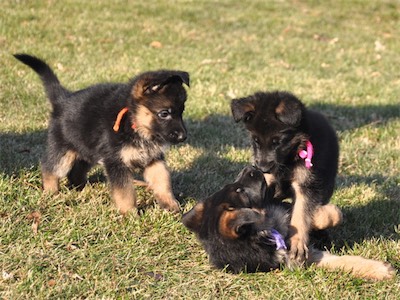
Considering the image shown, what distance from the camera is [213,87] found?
9203mm

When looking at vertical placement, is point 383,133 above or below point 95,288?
below

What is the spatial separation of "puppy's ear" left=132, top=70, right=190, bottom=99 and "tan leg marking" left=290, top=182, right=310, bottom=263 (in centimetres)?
124

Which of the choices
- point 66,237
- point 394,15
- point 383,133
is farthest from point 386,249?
point 394,15

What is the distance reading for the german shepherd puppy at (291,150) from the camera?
436 centimetres

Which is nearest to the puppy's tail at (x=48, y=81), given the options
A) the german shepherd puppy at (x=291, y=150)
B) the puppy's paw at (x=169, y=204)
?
the puppy's paw at (x=169, y=204)

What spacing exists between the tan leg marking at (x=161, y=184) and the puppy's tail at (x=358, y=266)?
4.12ft

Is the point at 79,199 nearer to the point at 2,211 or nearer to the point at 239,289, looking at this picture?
the point at 2,211

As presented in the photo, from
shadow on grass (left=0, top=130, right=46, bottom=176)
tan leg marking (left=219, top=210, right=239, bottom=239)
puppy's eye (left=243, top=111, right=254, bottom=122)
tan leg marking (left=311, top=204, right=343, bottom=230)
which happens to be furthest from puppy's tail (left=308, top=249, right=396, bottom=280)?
shadow on grass (left=0, top=130, right=46, bottom=176)

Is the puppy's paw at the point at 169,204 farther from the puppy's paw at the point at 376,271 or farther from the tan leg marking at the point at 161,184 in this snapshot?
the puppy's paw at the point at 376,271

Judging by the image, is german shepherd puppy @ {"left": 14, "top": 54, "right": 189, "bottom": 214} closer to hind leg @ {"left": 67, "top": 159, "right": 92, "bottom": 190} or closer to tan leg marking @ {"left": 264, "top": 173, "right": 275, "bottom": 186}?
hind leg @ {"left": 67, "top": 159, "right": 92, "bottom": 190}

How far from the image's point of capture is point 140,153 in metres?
5.06

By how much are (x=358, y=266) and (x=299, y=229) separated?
0.47 m

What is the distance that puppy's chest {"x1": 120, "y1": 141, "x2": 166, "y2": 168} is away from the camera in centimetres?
500

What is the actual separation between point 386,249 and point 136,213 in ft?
6.17
